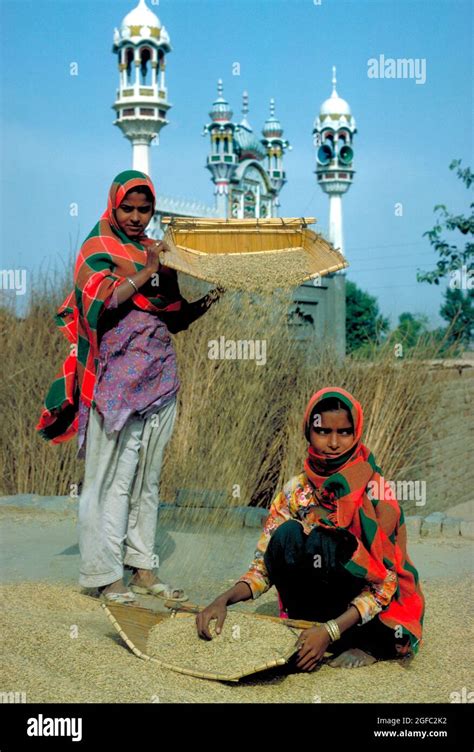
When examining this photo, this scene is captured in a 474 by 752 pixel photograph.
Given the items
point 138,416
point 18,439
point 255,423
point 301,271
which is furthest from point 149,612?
point 18,439

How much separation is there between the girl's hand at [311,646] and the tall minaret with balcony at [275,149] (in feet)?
107

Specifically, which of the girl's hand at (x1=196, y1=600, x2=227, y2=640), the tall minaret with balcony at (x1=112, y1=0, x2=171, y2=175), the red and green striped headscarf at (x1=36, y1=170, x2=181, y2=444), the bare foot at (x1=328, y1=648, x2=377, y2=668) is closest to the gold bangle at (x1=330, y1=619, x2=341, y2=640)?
the bare foot at (x1=328, y1=648, x2=377, y2=668)

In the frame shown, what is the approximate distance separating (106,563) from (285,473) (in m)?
2.91

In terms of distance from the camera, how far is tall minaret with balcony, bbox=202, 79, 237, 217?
98.3 ft

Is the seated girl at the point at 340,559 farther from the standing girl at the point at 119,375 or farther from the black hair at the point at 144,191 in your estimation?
the black hair at the point at 144,191

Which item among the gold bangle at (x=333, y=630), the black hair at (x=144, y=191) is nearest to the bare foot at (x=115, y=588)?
the gold bangle at (x=333, y=630)

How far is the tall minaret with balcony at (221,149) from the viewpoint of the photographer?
29969 mm

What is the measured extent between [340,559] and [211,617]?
47cm

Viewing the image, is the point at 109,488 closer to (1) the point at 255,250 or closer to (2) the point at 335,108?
(1) the point at 255,250

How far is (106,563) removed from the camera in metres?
4.07

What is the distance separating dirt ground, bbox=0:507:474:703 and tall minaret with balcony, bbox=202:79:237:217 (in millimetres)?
25480

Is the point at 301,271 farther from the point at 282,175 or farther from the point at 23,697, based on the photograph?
the point at 282,175

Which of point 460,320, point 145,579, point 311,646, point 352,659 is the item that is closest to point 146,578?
point 145,579

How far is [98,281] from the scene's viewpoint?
3.90 meters
